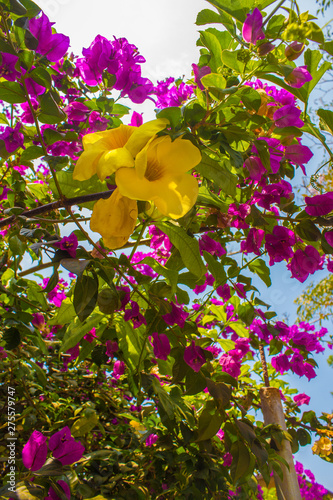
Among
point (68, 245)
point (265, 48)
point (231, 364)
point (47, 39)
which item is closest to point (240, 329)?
point (231, 364)

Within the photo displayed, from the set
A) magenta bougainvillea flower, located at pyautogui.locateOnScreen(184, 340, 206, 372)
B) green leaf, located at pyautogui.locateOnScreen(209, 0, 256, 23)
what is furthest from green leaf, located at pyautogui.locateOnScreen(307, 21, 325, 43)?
magenta bougainvillea flower, located at pyautogui.locateOnScreen(184, 340, 206, 372)

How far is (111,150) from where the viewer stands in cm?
39

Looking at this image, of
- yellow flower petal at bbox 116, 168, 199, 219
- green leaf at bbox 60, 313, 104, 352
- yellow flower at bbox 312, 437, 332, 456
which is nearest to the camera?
yellow flower petal at bbox 116, 168, 199, 219

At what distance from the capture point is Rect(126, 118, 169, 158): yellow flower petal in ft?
1.18

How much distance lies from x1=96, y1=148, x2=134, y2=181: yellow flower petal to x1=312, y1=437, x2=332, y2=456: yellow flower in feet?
4.66

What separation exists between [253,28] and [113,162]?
0.39 meters

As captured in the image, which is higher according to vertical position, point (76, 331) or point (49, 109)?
point (49, 109)

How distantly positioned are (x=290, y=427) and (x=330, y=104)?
3726mm

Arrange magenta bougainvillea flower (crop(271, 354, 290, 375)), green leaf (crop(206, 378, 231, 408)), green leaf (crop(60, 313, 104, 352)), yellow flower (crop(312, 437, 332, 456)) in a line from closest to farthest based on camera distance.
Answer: green leaf (crop(206, 378, 231, 408)) → green leaf (crop(60, 313, 104, 352)) → magenta bougainvillea flower (crop(271, 354, 290, 375)) → yellow flower (crop(312, 437, 332, 456))

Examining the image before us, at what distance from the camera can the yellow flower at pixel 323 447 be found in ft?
4.17

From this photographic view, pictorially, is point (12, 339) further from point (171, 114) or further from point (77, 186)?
point (171, 114)

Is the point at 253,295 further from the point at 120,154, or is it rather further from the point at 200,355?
the point at 120,154

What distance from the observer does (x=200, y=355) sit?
688mm

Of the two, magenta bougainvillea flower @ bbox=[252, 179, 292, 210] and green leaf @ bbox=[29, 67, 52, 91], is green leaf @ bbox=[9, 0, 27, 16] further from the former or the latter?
magenta bougainvillea flower @ bbox=[252, 179, 292, 210]
